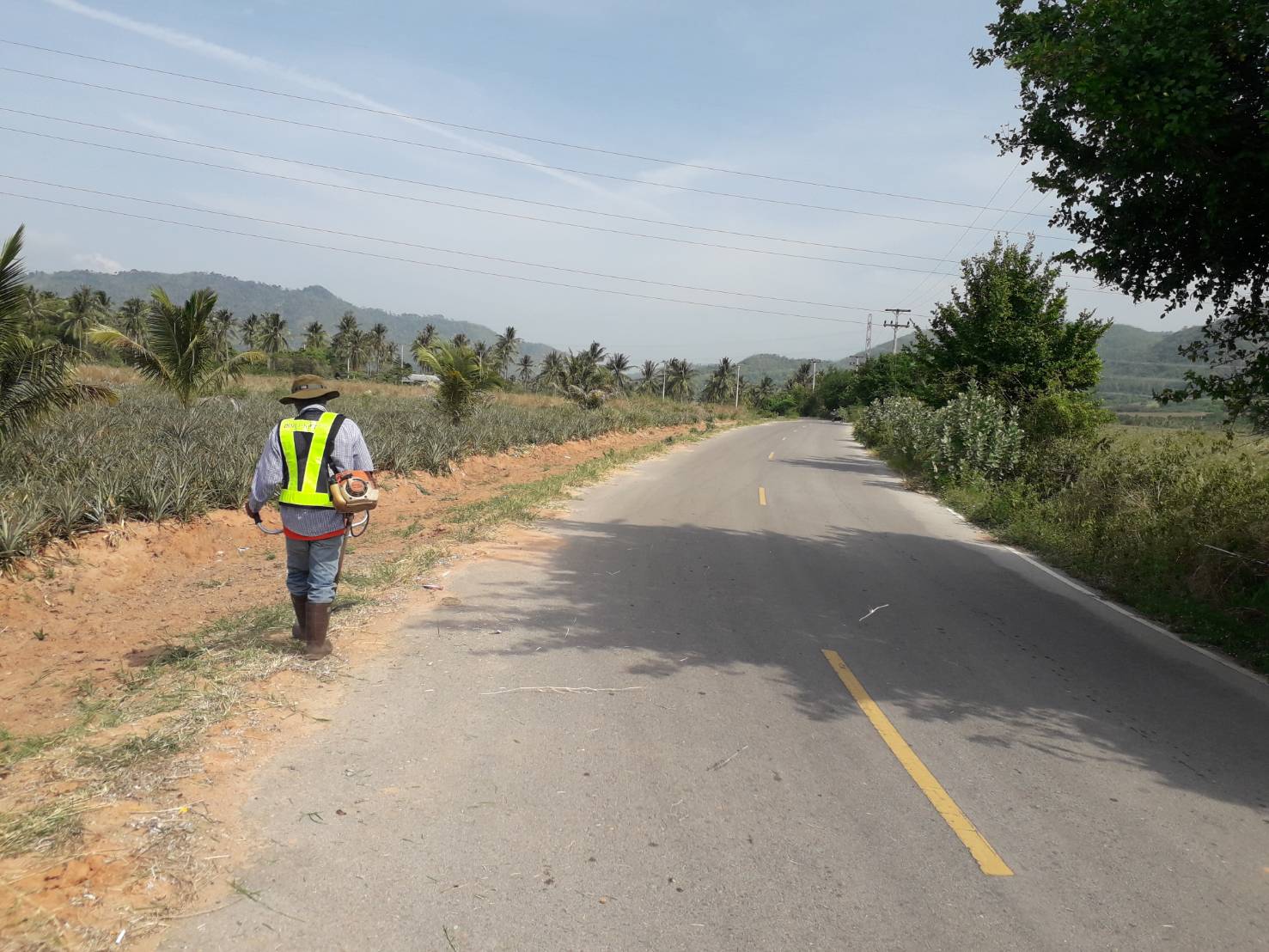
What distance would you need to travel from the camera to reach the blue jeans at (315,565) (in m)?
5.47

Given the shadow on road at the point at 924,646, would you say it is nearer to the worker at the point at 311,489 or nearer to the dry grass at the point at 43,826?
the worker at the point at 311,489

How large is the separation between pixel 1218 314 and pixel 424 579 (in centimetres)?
852

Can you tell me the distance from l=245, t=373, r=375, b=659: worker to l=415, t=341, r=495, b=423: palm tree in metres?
17.0

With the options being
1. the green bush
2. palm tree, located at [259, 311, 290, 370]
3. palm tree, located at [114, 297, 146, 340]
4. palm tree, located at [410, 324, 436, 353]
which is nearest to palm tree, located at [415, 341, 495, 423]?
palm tree, located at [410, 324, 436, 353]

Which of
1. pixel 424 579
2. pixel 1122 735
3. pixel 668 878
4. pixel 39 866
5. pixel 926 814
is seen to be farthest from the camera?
pixel 424 579

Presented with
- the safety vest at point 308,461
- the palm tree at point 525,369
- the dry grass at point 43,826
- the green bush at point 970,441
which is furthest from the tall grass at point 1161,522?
the palm tree at point 525,369

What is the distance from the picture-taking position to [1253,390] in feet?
27.2

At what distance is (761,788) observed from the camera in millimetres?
4238

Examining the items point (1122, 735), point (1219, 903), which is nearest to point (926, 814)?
point (1219, 903)

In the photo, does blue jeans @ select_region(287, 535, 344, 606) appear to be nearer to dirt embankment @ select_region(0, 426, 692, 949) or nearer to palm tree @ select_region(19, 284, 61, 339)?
dirt embankment @ select_region(0, 426, 692, 949)

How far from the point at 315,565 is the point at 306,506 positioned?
41 centimetres

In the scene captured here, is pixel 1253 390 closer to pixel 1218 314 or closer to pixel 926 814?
pixel 1218 314

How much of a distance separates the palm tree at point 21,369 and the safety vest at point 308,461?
642 centimetres

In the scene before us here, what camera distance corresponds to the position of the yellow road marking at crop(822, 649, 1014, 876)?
372 cm
